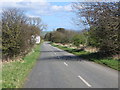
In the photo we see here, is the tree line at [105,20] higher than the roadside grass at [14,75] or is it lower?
higher

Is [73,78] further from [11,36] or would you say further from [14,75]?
[11,36]

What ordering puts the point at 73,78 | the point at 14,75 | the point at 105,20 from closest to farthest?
the point at 73,78 < the point at 14,75 < the point at 105,20

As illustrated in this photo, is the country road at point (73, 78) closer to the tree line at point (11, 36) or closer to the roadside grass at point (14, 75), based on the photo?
the roadside grass at point (14, 75)

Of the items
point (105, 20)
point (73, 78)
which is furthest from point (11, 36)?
point (73, 78)

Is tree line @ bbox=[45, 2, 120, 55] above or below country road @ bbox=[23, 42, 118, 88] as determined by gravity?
above

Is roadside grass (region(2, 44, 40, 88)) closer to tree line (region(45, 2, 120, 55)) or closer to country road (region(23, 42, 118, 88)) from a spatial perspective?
country road (region(23, 42, 118, 88))

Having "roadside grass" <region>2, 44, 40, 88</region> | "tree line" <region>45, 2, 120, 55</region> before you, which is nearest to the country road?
"roadside grass" <region>2, 44, 40, 88</region>

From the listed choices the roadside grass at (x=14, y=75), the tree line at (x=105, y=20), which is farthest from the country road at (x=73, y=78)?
the tree line at (x=105, y=20)

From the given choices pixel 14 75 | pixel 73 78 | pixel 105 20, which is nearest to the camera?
pixel 73 78

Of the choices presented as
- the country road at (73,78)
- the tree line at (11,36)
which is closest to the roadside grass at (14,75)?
the country road at (73,78)

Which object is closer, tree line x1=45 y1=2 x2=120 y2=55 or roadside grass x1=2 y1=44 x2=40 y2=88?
roadside grass x1=2 y1=44 x2=40 y2=88

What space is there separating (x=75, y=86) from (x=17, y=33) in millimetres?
17589

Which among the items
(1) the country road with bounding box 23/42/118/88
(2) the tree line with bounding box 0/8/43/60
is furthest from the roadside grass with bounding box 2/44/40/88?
(2) the tree line with bounding box 0/8/43/60

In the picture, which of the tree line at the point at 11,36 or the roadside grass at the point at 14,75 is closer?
the roadside grass at the point at 14,75
